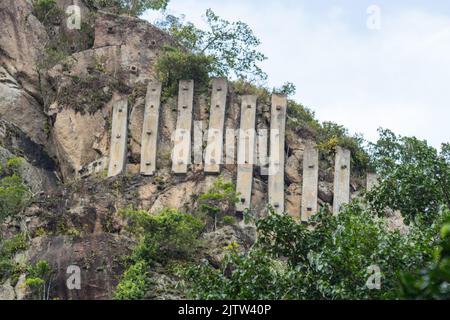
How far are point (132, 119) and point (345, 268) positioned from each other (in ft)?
54.8

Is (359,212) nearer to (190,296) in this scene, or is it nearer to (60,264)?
(190,296)

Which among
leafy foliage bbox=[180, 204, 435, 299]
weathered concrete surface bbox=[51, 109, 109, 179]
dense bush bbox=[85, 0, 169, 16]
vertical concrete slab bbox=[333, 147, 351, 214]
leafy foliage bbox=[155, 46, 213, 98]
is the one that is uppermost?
dense bush bbox=[85, 0, 169, 16]

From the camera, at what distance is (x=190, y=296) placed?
1981cm

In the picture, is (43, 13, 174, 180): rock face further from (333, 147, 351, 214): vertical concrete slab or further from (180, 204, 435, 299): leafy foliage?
(180, 204, 435, 299): leafy foliage

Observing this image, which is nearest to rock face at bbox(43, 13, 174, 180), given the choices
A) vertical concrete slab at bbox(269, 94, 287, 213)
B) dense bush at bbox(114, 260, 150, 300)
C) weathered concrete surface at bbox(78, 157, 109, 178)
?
weathered concrete surface at bbox(78, 157, 109, 178)

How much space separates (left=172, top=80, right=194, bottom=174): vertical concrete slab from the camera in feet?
109

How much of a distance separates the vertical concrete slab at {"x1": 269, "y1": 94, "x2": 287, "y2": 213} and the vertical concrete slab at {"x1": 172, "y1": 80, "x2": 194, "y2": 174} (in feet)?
8.01

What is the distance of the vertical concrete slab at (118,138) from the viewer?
111 feet

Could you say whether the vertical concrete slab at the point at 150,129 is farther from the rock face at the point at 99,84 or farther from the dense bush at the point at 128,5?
the dense bush at the point at 128,5

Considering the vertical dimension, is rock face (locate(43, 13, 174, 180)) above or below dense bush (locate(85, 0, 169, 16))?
below

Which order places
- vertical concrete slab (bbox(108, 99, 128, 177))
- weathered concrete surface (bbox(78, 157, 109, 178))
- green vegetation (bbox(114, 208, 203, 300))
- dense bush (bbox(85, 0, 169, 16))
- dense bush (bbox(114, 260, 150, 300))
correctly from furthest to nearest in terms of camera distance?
dense bush (bbox(85, 0, 169, 16))
weathered concrete surface (bbox(78, 157, 109, 178))
vertical concrete slab (bbox(108, 99, 128, 177))
green vegetation (bbox(114, 208, 203, 300))
dense bush (bbox(114, 260, 150, 300))

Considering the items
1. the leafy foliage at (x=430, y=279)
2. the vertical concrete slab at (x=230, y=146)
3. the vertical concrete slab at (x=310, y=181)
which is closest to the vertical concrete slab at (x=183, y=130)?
the vertical concrete slab at (x=230, y=146)

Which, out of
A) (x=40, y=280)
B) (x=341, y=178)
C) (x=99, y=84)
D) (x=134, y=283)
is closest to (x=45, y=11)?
(x=99, y=84)
